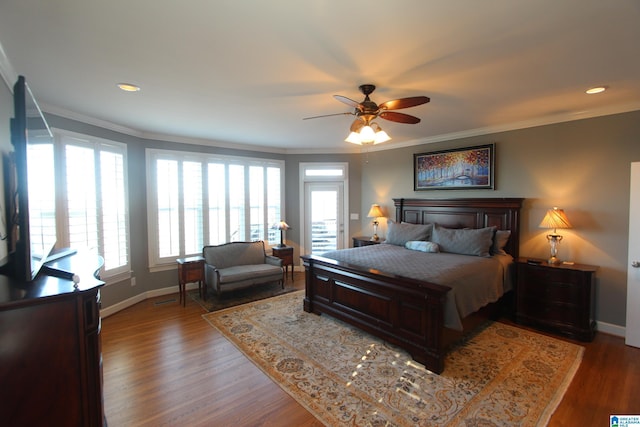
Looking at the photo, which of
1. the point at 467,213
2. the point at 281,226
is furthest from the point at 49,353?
the point at 467,213

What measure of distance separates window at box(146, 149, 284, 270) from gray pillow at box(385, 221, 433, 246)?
7.89 ft

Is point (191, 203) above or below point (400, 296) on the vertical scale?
above

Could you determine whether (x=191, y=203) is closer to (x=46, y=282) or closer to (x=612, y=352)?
(x=46, y=282)

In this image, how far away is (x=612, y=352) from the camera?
10.00 feet

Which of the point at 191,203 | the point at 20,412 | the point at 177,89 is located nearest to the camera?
the point at 20,412

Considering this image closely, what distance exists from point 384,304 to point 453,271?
814 millimetres

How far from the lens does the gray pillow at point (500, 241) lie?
4008mm

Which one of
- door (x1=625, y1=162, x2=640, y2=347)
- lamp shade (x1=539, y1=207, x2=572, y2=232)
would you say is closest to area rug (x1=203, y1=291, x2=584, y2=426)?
door (x1=625, y1=162, x2=640, y2=347)

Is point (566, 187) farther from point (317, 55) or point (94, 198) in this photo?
point (94, 198)

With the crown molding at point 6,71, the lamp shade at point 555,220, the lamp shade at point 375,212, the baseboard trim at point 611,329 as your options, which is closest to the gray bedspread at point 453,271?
the lamp shade at point 555,220

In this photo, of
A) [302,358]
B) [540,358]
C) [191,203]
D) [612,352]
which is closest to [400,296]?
[302,358]

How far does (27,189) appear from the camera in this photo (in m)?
1.61

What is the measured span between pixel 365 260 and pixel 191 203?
3163 mm

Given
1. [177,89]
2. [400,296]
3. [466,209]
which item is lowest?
[400,296]
